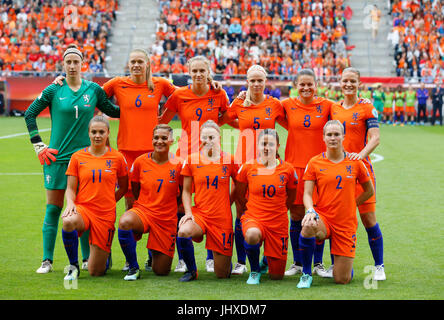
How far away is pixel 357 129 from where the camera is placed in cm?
618

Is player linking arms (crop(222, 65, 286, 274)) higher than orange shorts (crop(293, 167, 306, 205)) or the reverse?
higher

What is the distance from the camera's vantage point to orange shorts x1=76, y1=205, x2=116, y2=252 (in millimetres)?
5949

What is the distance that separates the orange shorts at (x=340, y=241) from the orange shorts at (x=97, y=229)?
76.5 inches

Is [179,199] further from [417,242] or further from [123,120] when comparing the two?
[417,242]

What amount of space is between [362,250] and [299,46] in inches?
913

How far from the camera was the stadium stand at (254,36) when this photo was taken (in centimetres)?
2806

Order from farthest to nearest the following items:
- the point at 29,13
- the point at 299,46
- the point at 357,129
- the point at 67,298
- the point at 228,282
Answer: the point at 29,13 → the point at 299,46 → the point at 357,129 → the point at 228,282 → the point at 67,298

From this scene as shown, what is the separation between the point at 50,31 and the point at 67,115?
25.8 metres

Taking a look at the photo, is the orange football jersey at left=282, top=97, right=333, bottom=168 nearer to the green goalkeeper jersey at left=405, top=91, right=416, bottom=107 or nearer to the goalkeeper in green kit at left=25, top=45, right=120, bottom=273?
the goalkeeper in green kit at left=25, top=45, right=120, bottom=273

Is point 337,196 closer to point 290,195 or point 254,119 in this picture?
point 290,195

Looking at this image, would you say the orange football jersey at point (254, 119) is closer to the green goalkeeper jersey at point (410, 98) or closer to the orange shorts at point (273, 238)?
the orange shorts at point (273, 238)

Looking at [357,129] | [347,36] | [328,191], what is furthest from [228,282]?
[347,36]

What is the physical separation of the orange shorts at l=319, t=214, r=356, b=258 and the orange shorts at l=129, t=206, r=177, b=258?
1.42 metres

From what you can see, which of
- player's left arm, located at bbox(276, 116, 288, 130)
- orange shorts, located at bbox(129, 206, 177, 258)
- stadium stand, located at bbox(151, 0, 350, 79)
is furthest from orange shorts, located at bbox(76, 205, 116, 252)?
stadium stand, located at bbox(151, 0, 350, 79)
